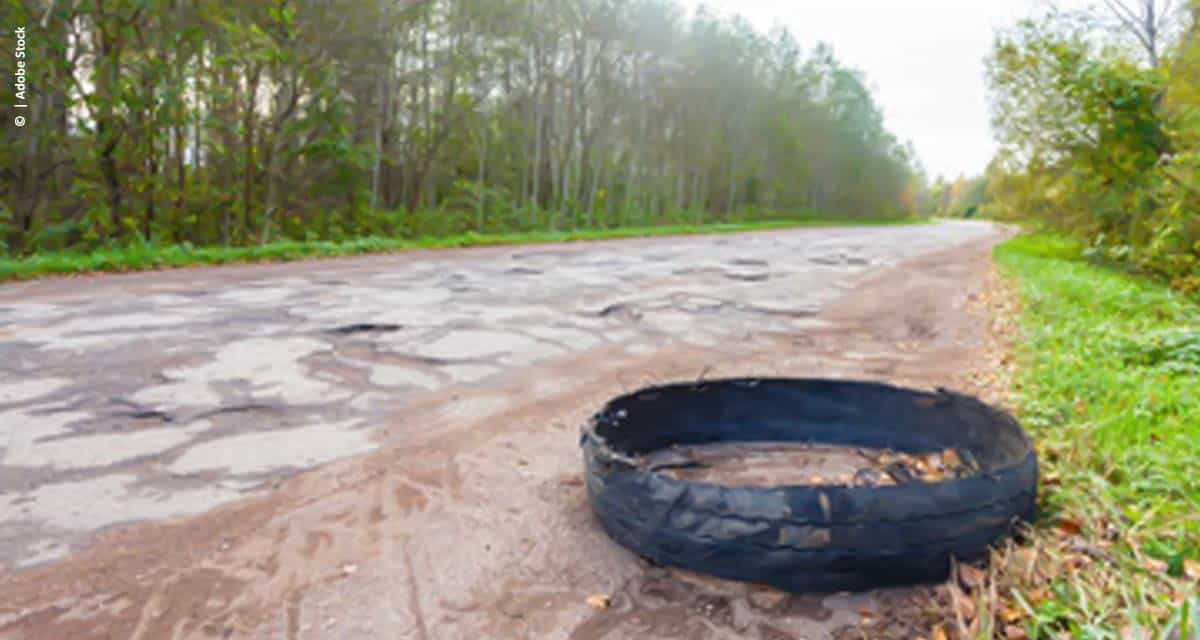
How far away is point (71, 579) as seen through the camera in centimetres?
226

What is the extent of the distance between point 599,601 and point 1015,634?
3.41 feet

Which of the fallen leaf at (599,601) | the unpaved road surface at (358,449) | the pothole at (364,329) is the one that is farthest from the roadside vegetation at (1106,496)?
the pothole at (364,329)

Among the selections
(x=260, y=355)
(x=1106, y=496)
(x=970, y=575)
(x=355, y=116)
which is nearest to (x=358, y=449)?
(x=260, y=355)

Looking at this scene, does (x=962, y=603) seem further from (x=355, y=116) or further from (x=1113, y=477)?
(x=355, y=116)

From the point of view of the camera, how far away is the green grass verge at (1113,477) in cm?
188

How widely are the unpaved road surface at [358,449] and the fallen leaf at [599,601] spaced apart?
1.5 inches

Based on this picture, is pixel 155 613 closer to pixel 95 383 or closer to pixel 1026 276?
pixel 95 383

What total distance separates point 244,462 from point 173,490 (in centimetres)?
33

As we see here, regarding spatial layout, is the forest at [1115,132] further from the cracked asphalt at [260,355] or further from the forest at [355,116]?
the forest at [355,116]

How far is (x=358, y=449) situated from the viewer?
343 centimetres

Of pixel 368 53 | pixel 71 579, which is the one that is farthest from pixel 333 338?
pixel 368 53

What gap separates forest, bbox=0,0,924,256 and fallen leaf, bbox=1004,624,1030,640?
41.0 feet

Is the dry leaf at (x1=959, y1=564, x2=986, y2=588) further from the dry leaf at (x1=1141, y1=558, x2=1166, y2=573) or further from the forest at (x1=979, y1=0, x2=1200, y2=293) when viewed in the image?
the forest at (x1=979, y1=0, x2=1200, y2=293)

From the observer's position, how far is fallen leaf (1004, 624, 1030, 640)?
1.87 m
